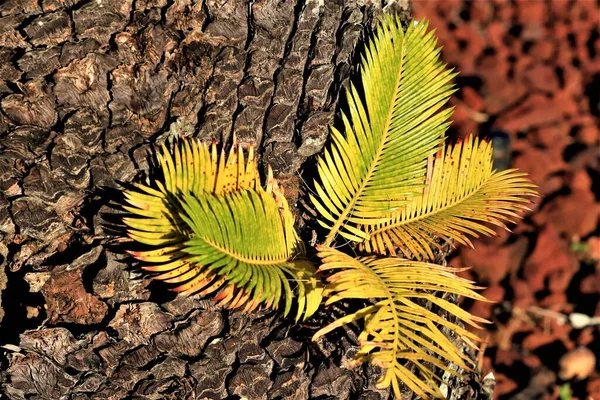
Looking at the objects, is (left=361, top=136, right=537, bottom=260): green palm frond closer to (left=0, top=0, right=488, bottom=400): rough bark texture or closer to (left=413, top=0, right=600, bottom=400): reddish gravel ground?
(left=0, top=0, right=488, bottom=400): rough bark texture

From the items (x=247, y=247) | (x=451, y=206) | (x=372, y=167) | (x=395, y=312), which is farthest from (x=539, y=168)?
(x=247, y=247)

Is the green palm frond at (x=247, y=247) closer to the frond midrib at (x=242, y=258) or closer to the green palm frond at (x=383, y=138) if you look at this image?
the frond midrib at (x=242, y=258)

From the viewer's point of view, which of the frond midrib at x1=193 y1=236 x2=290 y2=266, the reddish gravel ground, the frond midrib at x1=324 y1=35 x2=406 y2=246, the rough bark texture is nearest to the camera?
the frond midrib at x1=193 y1=236 x2=290 y2=266

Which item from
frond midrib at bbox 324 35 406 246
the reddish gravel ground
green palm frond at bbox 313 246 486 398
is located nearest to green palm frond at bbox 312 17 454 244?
frond midrib at bbox 324 35 406 246

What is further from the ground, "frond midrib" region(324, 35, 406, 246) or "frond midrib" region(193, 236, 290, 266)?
"frond midrib" region(324, 35, 406, 246)

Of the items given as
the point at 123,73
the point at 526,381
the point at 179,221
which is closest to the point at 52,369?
the point at 179,221

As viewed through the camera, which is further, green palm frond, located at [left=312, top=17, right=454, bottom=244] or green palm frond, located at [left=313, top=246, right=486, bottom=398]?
green palm frond, located at [left=312, top=17, right=454, bottom=244]

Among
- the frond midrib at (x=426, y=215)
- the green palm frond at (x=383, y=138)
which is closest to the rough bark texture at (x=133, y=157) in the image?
the green palm frond at (x=383, y=138)
